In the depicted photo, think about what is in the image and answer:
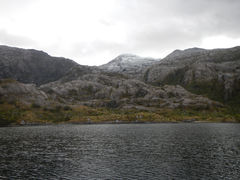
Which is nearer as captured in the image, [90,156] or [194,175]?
[194,175]

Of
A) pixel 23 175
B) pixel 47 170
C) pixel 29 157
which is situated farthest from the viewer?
Answer: pixel 29 157

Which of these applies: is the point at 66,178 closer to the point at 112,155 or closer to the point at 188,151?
the point at 112,155

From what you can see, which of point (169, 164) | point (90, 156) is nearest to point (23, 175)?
point (90, 156)

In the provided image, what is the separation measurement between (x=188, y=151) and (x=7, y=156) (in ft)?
193

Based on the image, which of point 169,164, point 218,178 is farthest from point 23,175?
point 218,178

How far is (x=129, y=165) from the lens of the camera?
5647cm

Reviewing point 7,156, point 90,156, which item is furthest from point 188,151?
point 7,156

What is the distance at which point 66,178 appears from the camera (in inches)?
1828

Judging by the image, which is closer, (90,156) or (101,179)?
(101,179)

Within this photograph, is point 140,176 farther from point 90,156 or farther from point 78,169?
point 90,156

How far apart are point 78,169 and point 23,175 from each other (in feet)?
40.4

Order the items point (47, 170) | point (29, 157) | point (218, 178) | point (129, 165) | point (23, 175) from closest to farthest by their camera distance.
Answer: point (218, 178) < point (23, 175) < point (47, 170) < point (129, 165) < point (29, 157)

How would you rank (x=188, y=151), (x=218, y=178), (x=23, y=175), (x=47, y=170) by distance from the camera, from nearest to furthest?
(x=218, y=178)
(x=23, y=175)
(x=47, y=170)
(x=188, y=151)

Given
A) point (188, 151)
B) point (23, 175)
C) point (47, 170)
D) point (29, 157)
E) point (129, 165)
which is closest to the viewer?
point (23, 175)
